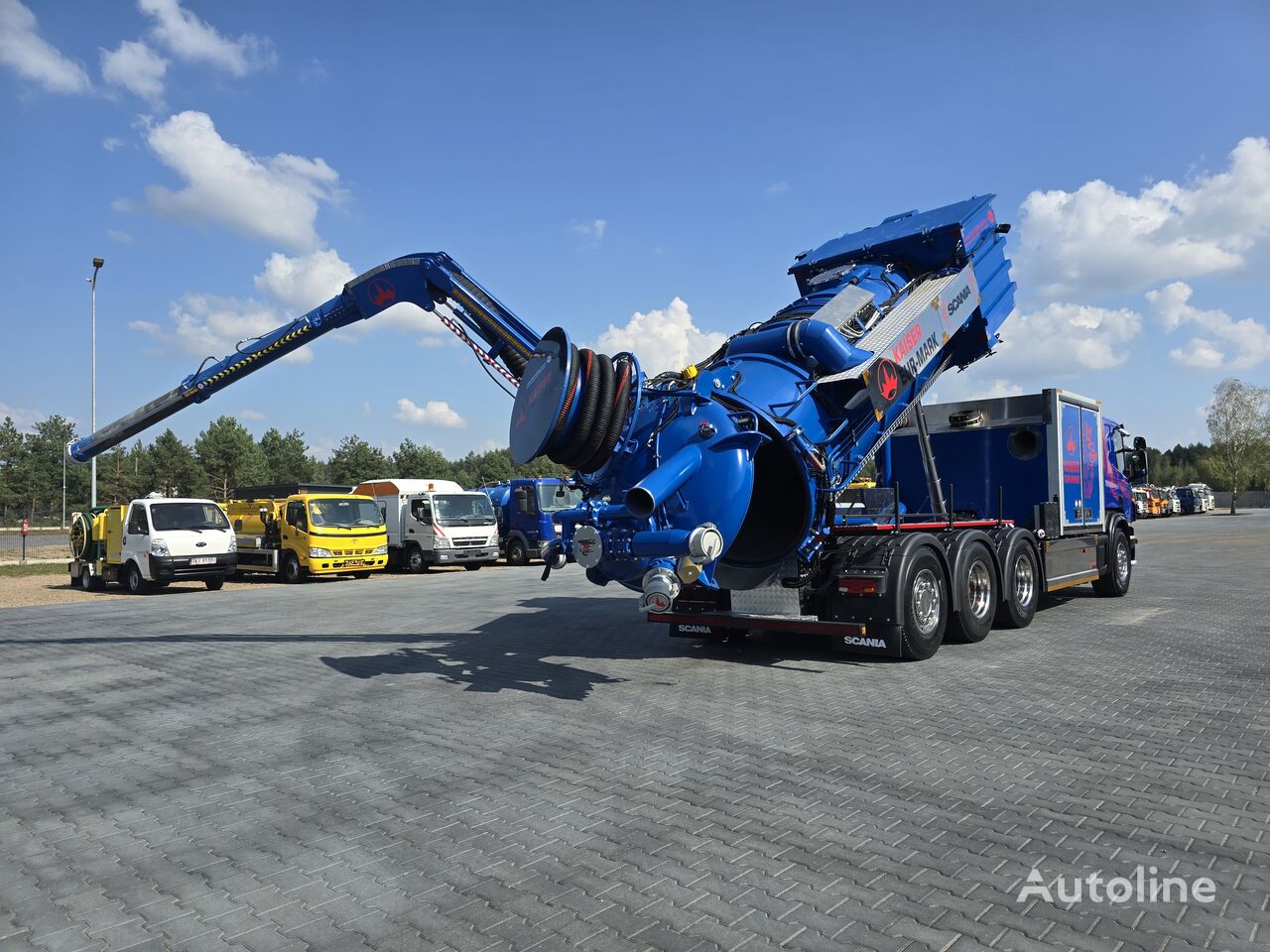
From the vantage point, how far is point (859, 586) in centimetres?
834

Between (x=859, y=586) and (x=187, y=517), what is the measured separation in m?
16.9

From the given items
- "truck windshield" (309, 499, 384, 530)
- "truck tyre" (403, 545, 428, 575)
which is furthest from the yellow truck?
"truck tyre" (403, 545, 428, 575)

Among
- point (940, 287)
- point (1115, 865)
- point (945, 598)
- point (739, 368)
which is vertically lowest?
point (1115, 865)

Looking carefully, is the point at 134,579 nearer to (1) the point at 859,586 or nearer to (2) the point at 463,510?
(2) the point at 463,510

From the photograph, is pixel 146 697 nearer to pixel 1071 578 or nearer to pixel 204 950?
pixel 204 950

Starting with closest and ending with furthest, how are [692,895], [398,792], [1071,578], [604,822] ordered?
[692,895], [604,822], [398,792], [1071,578]

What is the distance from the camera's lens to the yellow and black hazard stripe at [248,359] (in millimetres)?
14219

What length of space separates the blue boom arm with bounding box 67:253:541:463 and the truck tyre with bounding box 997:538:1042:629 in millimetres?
6604

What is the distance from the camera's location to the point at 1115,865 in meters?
3.85

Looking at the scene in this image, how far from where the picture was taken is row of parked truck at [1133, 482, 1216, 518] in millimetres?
61594

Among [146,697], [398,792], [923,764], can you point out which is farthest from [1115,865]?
[146,697]

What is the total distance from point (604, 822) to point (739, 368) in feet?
15.9

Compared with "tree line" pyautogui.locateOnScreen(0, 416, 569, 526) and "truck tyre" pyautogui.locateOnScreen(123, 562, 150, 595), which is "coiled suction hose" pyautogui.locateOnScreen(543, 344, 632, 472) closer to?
"truck tyre" pyautogui.locateOnScreen(123, 562, 150, 595)

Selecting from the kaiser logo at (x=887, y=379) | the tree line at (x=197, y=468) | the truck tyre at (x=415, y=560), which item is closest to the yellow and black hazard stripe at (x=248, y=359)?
the kaiser logo at (x=887, y=379)
